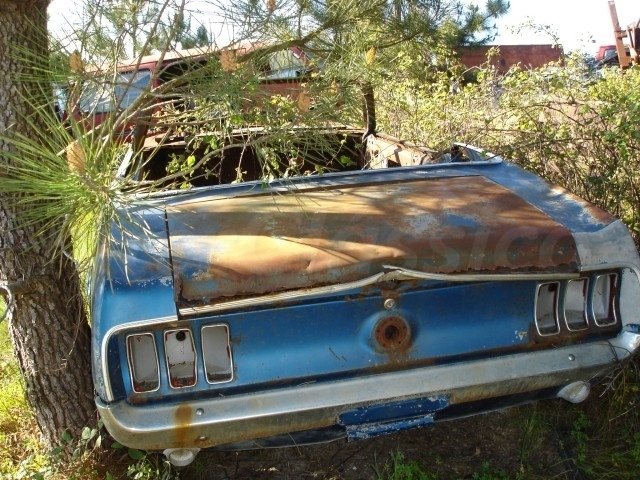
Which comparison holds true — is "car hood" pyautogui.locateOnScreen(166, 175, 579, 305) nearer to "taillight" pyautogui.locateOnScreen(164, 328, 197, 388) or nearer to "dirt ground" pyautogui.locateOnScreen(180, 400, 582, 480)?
"taillight" pyautogui.locateOnScreen(164, 328, 197, 388)

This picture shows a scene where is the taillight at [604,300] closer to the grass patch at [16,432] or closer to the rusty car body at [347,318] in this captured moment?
the rusty car body at [347,318]

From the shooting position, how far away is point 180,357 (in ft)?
6.55

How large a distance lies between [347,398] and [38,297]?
1.34m

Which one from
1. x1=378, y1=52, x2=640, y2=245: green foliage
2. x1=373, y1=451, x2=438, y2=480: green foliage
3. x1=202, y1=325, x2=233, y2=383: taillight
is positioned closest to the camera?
x1=202, y1=325, x2=233, y2=383: taillight

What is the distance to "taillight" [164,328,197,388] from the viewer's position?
6.45ft

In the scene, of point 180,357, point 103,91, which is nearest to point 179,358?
point 180,357

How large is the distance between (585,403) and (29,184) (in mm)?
2417

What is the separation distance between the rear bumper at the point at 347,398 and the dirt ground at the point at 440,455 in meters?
0.59

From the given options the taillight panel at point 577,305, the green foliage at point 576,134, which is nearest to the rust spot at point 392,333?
the taillight panel at point 577,305

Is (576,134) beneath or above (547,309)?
above

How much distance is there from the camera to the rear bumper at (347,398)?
6.30 feet

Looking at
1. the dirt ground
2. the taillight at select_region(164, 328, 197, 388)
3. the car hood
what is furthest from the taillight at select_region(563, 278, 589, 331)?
the taillight at select_region(164, 328, 197, 388)

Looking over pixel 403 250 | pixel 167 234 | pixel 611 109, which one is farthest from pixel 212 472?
pixel 611 109

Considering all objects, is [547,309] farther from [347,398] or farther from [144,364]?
[144,364]
